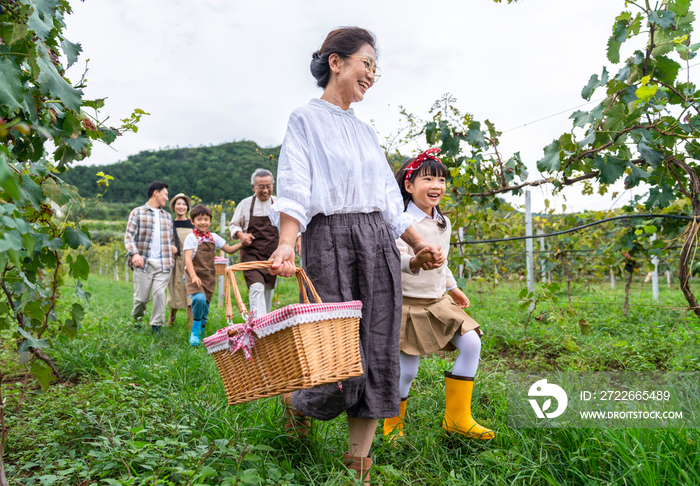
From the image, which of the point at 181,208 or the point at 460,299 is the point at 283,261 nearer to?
the point at 460,299

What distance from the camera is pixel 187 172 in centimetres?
4228

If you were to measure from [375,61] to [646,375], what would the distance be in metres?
2.68

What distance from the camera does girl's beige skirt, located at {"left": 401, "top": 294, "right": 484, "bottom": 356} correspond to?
2219 millimetres

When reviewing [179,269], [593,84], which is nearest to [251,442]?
[593,84]

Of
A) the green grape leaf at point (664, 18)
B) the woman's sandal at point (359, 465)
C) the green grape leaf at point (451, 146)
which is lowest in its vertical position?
the woman's sandal at point (359, 465)

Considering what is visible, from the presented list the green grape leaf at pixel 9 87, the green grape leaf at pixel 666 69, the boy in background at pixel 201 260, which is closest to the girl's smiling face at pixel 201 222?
the boy in background at pixel 201 260

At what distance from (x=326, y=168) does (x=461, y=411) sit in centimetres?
129

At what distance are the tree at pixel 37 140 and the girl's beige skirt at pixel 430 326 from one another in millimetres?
1434

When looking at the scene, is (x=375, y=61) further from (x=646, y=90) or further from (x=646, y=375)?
(x=646, y=375)

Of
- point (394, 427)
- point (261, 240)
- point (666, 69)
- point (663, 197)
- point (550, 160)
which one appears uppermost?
point (666, 69)

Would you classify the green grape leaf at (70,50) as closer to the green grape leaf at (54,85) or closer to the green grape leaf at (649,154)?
the green grape leaf at (54,85)

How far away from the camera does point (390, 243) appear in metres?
1.80

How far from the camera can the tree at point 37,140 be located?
1.03 metres

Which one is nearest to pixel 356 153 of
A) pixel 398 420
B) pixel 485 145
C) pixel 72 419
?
pixel 398 420
